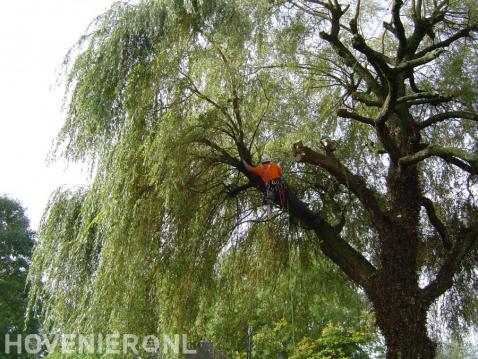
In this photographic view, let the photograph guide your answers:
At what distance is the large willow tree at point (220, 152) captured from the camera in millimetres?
5738

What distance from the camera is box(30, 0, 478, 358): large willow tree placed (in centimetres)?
574

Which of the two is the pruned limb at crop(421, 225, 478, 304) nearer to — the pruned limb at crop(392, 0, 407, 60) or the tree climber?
the tree climber

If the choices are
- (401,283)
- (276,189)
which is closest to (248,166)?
(276,189)

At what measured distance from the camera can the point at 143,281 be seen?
19.2ft

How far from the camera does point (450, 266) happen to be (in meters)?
6.45

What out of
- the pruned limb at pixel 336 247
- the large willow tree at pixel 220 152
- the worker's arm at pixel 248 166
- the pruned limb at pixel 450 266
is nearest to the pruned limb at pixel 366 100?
the large willow tree at pixel 220 152

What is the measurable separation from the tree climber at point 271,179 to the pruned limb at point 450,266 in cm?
188

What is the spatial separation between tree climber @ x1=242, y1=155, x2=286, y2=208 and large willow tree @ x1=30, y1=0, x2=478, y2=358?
0.75 feet

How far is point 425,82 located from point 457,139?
91 cm

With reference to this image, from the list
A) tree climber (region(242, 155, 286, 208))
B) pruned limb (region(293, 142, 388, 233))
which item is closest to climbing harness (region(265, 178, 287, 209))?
tree climber (region(242, 155, 286, 208))

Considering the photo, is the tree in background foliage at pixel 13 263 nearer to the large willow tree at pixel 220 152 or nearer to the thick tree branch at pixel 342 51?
the large willow tree at pixel 220 152

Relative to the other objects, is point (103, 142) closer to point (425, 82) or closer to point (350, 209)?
point (350, 209)

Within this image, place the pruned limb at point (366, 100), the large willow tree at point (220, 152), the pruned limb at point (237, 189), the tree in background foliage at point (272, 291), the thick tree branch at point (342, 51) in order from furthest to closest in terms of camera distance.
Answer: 1. the tree in background foliage at point (272, 291)
2. the pruned limb at point (366, 100)
3. the pruned limb at point (237, 189)
4. the thick tree branch at point (342, 51)
5. the large willow tree at point (220, 152)

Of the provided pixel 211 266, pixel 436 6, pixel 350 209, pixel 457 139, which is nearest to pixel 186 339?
pixel 211 266
